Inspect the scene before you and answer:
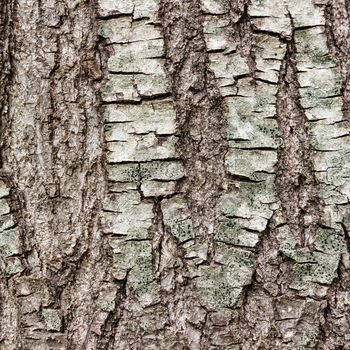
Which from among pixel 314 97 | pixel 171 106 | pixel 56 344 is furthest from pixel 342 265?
pixel 56 344

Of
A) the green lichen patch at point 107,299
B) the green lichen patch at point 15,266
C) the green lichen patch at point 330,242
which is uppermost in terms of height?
the green lichen patch at point 330,242

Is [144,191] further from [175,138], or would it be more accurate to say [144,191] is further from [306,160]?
[306,160]

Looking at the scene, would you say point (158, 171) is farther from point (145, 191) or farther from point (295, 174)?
point (295, 174)

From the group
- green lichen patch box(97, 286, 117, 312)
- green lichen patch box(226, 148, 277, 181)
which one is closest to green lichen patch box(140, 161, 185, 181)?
green lichen patch box(226, 148, 277, 181)

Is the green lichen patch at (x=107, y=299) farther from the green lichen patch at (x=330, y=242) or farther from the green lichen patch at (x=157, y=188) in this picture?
the green lichen patch at (x=330, y=242)

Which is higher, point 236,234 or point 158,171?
point 158,171

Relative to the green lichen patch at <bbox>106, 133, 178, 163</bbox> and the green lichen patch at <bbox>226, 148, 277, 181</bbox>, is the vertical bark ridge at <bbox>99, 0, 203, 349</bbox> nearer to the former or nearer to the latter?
the green lichen patch at <bbox>106, 133, 178, 163</bbox>

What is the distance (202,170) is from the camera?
1.29 m

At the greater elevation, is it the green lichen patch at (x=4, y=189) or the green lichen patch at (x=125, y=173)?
the green lichen patch at (x=125, y=173)

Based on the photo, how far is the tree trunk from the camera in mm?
1265

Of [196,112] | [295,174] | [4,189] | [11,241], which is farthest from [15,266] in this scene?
[295,174]

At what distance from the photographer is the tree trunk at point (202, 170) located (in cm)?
126

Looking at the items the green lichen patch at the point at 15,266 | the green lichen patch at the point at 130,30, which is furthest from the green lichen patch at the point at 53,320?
the green lichen patch at the point at 130,30

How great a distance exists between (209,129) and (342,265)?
15.2 inches
